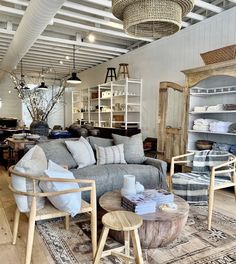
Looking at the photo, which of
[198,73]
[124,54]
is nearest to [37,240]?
[198,73]

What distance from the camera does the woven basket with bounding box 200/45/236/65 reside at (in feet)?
11.7

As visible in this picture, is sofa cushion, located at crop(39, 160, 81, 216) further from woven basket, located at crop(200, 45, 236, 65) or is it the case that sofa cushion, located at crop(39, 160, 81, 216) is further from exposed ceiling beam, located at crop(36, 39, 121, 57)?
exposed ceiling beam, located at crop(36, 39, 121, 57)

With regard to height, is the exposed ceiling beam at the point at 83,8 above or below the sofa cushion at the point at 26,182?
above

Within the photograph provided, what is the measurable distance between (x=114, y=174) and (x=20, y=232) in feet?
4.02

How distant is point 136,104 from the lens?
248 inches

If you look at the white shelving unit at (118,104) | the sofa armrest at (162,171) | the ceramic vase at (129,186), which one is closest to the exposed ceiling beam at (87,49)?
the white shelving unit at (118,104)

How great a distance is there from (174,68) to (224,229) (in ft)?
12.0

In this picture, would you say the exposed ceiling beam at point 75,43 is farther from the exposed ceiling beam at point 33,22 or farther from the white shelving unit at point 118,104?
the white shelving unit at point 118,104

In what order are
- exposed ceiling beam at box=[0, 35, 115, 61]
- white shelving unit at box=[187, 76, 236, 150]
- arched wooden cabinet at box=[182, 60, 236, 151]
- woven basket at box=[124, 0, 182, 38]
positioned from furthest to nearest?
exposed ceiling beam at box=[0, 35, 115, 61]
white shelving unit at box=[187, 76, 236, 150]
arched wooden cabinet at box=[182, 60, 236, 151]
woven basket at box=[124, 0, 182, 38]

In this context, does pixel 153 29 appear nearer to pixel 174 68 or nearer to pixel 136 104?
pixel 174 68

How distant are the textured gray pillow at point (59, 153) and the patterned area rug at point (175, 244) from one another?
2.51 ft

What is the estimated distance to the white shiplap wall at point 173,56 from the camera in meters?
4.35

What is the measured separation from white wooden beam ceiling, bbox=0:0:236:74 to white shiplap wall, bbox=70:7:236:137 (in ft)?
0.68

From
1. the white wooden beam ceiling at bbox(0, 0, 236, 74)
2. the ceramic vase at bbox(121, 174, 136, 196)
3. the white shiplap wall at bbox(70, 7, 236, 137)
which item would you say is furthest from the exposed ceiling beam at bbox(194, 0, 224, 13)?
the ceramic vase at bbox(121, 174, 136, 196)
